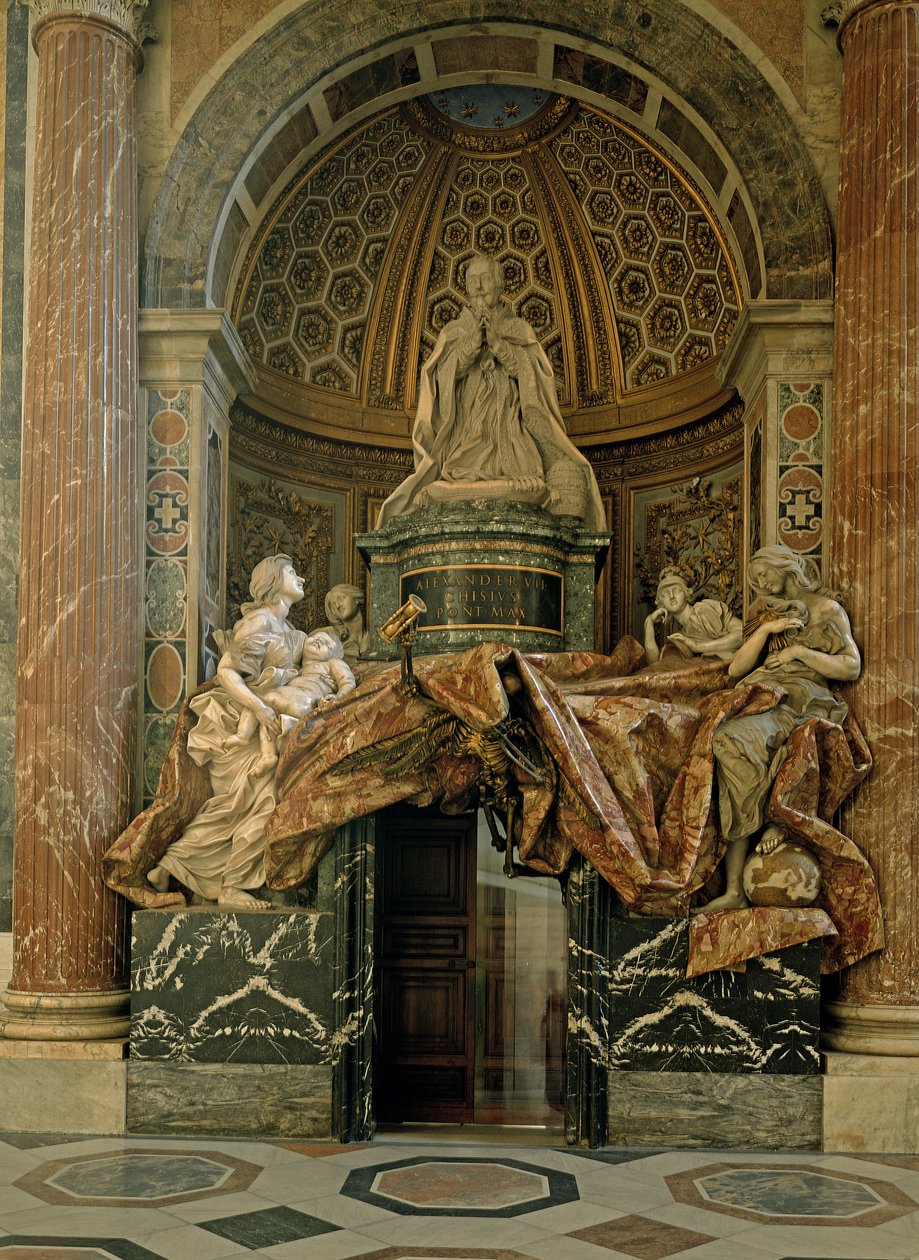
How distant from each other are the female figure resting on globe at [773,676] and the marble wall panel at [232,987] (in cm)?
208

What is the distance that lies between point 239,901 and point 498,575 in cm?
244

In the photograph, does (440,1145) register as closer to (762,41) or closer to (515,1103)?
(515,1103)

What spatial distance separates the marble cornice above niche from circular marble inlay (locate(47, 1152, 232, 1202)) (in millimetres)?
6315

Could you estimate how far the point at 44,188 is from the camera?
28.4ft

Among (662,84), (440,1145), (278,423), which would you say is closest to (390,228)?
(278,423)

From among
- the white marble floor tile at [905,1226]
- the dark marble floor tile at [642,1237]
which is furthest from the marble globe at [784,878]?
the dark marble floor tile at [642,1237]

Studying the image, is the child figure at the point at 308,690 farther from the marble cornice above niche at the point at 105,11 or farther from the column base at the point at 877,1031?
the marble cornice above niche at the point at 105,11

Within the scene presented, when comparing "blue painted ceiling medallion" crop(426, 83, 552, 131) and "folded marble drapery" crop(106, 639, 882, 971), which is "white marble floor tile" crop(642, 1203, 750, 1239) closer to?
"folded marble drapery" crop(106, 639, 882, 971)

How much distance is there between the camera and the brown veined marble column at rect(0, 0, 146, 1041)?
26.7 feet

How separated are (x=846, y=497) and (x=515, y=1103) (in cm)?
403

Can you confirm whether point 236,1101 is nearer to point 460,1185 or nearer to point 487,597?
point 460,1185

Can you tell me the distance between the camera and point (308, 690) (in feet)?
27.5

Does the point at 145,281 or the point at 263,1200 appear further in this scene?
the point at 145,281

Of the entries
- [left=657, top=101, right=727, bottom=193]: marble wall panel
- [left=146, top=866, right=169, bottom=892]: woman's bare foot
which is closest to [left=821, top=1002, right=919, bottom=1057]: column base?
[left=146, top=866, right=169, bottom=892]: woman's bare foot
